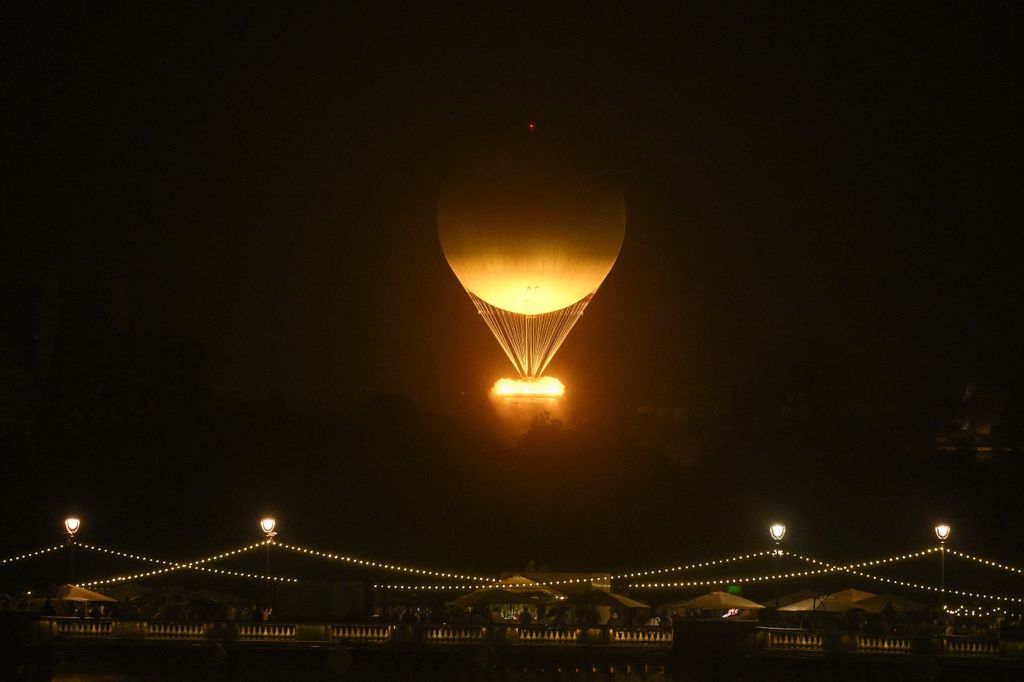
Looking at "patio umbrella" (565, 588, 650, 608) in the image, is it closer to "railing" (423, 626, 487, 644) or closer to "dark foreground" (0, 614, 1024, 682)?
"dark foreground" (0, 614, 1024, 682)

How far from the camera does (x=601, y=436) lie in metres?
64.8

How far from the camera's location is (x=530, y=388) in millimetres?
69938

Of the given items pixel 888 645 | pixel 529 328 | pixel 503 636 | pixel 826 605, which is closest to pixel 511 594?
pixel 503 636

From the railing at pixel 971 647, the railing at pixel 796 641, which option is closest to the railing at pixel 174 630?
the railing at pixel 796 641

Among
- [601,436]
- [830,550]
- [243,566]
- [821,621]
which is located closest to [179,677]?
[243,566]

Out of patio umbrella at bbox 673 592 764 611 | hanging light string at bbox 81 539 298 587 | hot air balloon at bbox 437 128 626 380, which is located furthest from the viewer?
hot air balloon at bbox 437 128 626 380

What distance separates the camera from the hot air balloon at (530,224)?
204 feet

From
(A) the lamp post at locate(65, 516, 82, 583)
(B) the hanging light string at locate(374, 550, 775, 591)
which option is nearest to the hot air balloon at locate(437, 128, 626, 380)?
(B) the hanging light string at locate(374, 550, 775, 591)

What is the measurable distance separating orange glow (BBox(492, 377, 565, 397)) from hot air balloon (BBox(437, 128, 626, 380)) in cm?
480

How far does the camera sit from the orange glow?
6988 cm

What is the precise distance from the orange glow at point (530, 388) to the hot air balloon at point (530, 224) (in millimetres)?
4802

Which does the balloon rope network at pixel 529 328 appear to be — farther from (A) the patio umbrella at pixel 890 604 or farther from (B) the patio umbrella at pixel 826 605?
(A) the patio umbrella at pixel 890 604

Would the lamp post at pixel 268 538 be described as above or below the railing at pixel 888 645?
above

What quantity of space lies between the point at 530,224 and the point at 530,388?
923 cm
